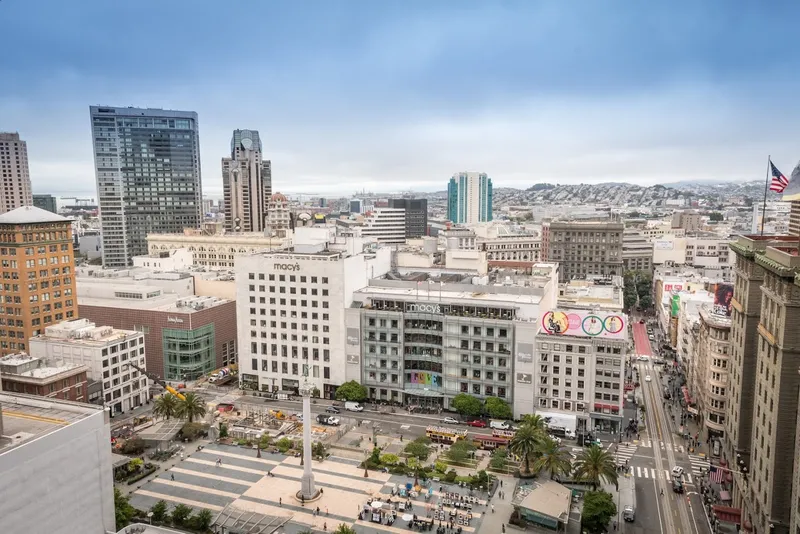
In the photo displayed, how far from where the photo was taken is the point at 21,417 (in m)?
50.2

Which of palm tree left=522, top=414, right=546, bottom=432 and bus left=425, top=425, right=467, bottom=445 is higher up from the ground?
palm tree left=522, top=414, right=546, bottom=432

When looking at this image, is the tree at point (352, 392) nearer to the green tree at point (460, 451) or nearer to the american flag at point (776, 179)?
the green tree at point (460, 451)

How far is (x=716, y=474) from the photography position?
267 ft

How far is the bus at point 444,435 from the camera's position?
321 ft

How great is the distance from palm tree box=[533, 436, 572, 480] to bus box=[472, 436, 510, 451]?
1076 cm

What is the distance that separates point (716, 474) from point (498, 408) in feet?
110

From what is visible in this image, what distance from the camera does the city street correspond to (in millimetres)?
74562

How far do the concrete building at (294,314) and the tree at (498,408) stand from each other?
2816cm

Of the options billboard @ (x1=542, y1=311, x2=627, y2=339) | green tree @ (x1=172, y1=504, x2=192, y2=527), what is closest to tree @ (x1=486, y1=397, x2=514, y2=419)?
billboard @ (x1=542, y1=311, x2=627, y2=339)

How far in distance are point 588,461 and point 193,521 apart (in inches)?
1849

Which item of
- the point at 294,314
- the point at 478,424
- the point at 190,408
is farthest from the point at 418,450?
the point at 294,314

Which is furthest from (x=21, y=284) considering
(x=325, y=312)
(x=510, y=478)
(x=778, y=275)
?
(x=778, y=275)

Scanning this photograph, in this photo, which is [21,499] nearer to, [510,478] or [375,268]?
[510,478]

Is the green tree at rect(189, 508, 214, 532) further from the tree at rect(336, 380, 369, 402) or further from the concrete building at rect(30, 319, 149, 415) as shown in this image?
the concrete building at rect(30, 319, 149, 415)
